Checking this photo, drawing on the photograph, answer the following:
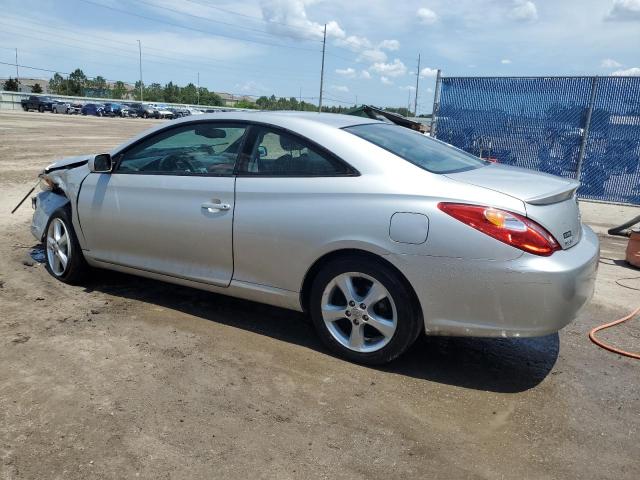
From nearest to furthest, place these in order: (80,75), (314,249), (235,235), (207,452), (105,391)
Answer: (207,452)
(105,391)
(314,249)
(235,235)
(80,75)

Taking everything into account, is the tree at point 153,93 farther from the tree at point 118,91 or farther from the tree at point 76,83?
the tree at point 76,83

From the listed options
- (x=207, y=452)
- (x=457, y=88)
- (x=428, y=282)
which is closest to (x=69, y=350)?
(x=207, y=452)

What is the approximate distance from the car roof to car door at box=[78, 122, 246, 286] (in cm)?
8

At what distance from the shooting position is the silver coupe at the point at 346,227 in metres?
3.00

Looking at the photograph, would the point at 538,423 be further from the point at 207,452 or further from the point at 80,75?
the point at 80,75

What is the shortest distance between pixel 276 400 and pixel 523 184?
1950 millimetres

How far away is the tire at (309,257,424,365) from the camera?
3244 mm

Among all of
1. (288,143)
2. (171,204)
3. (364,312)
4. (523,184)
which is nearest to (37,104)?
(171,204)

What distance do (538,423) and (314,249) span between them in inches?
62.9

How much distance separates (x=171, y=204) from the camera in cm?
404

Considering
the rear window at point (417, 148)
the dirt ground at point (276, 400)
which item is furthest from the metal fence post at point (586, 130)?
the rear window at point (417, 148)

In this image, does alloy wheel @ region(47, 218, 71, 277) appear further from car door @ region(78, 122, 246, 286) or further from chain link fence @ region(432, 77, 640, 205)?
chain link fence @ region(432, 77, 640, 205)

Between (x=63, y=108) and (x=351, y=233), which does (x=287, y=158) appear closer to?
(x=351, y=233)

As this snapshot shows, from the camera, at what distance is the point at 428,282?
3.12 m
